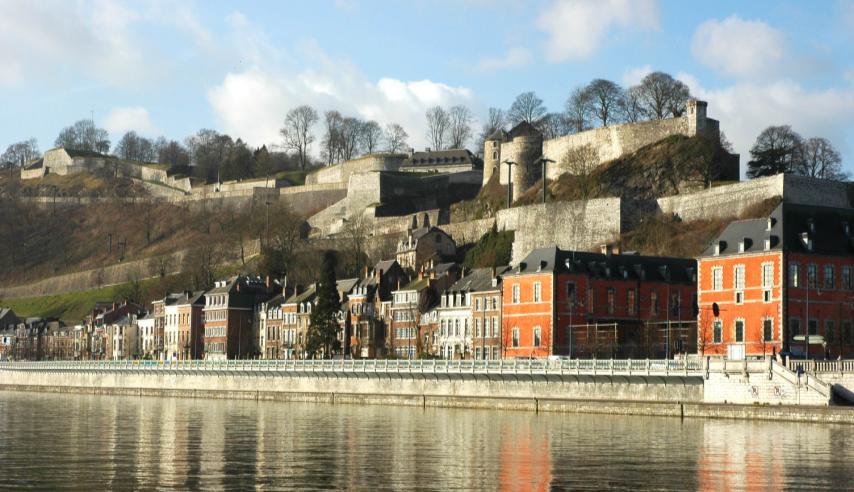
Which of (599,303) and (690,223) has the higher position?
(690,223)

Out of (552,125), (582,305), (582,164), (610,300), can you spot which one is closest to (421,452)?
(582,305)

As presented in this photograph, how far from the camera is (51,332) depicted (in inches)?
4801

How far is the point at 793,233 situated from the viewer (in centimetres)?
5591

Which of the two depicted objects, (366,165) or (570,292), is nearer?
(570,292)

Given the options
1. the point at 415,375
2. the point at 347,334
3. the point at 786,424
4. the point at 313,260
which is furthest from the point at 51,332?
the point at 786,424

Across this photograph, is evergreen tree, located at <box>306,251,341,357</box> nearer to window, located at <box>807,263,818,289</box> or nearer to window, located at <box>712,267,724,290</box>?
window, located at <box>712,267,724,290</box>

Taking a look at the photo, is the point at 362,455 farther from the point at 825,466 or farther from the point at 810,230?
the point at 810,230

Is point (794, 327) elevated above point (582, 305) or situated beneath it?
situated beneath

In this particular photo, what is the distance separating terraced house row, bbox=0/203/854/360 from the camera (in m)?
55.5

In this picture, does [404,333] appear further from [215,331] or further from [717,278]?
[717,278]

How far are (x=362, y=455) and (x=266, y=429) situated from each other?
33.8 feet

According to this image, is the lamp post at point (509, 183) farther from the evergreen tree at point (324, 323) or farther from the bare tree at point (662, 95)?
the evergreen tree at point (324, 323)

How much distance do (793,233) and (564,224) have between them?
36275 millimetres

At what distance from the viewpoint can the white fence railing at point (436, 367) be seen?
47125 mm
